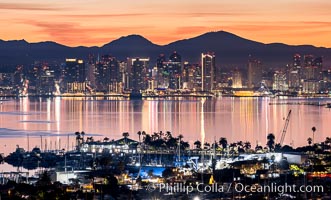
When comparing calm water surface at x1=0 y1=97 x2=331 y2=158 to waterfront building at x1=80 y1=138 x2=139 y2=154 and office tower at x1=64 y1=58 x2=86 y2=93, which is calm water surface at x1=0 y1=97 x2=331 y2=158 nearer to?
waterfront building at x1=80 y1=138 x2=139 y2=154

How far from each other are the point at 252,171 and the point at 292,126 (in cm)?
2412

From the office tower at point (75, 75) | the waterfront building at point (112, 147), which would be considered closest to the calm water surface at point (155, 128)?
the waterfront building at point (112, 147)

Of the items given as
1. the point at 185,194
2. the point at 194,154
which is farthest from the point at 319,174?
the point at 194,154

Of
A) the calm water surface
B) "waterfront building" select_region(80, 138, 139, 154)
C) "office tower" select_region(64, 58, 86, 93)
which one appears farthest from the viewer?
"office tower" select_region(64, 58, 86, 93)

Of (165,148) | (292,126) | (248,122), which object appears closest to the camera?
(165,148)

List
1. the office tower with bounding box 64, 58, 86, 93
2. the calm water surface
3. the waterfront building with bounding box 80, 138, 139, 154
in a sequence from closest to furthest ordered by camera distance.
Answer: the waterfront building with bounding box 80, 138, 139, 154, the calm water surface, the office tower with bounding box 64, 58, 86, 93

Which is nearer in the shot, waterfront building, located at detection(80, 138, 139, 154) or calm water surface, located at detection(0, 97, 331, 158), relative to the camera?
waterfront building, located at detection(80, 138, 139, 154)

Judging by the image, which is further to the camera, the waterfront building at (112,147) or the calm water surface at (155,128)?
the calm water surface at (155,128)

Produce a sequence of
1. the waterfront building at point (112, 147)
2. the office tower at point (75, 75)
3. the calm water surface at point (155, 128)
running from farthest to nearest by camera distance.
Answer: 1. the office tower at point (75, 75)
2. the calm water surface at point (155, 128)
3. the waterfront building at point (112, 147)

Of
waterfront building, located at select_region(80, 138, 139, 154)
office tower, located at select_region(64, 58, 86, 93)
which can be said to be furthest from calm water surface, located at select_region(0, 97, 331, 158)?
office tower, located at select_region(64, 58, 86, 93)

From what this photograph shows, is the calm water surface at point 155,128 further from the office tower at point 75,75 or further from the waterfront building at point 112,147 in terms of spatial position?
the office tower at point 75,75

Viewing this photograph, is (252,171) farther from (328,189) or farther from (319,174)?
(328,189)

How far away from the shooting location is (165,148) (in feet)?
86.9

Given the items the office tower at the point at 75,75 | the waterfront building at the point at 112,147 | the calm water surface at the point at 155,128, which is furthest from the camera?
the office tower at the point at 75,75
